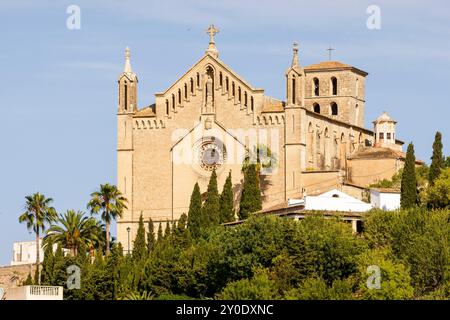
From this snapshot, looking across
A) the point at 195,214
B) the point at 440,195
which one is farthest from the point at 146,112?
the point at 440,195

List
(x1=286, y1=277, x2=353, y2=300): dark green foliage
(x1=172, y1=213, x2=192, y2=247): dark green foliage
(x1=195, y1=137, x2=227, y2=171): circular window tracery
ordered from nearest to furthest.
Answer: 1. (x1=286, y1=277, x2=353, y2=300): dark green foliage
2. (x1=172, y1=213, x2=192, y2=247): dark green foliage
3. (x1=195, y1=137, x2=227, y2=171): circular window tracery

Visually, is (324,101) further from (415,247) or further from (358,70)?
(415,247)

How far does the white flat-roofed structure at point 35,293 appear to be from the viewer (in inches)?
3610

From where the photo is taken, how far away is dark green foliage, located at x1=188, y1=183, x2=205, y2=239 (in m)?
114

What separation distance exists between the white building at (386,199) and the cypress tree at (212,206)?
8242mm

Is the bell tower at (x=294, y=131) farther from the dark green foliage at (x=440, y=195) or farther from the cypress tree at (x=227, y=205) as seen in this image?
the dark green foliage at (x=440, y=195)

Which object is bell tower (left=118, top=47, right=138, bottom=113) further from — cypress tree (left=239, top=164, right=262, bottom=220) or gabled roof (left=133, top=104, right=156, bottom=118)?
cypress tree (left=239, top=164, right=262, bottom=220)

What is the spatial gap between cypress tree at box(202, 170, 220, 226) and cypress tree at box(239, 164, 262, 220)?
54.3 inches

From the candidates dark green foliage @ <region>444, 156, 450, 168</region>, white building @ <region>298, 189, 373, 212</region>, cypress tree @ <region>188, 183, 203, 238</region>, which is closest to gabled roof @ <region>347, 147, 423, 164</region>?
dark green foliage @ <region>444, 156, 450, 168</region>

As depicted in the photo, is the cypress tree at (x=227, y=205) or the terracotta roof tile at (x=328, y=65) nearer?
the cypress tree at (x=227, y=205)

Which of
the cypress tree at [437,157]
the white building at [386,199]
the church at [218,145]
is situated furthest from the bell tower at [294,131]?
the cypress tree at [437,157]
